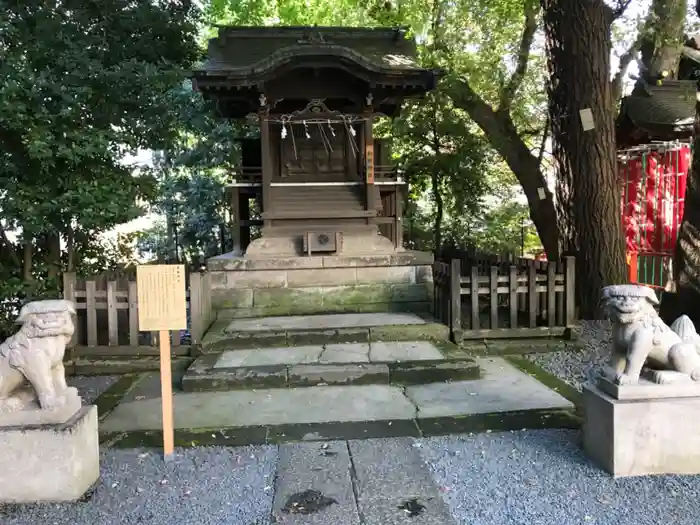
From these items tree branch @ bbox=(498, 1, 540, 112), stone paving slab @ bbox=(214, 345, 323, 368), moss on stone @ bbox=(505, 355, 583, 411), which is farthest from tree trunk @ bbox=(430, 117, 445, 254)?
stone paving slab @ bbox=(214, 345, 323, 368)

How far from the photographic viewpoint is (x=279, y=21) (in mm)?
17562

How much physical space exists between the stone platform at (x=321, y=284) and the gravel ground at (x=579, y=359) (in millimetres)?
2237

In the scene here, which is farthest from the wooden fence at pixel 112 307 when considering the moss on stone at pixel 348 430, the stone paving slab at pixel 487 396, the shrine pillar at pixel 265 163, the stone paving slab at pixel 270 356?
the stone paving slab at pixel 487 396

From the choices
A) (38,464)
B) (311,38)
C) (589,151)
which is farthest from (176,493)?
(589,151)

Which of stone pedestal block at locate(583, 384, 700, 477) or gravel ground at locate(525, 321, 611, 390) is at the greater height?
stone pedestal block at locate(583, 384, 700, 477)

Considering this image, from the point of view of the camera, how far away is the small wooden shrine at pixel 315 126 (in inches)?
347

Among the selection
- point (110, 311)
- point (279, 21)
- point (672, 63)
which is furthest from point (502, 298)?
point (279, 21)

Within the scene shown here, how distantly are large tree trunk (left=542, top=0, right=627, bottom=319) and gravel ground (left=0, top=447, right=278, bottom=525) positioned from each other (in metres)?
6.85

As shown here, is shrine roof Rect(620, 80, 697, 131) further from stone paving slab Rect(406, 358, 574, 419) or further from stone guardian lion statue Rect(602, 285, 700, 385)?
stone guardian lion statue Rect(602, 285, 700, 385)

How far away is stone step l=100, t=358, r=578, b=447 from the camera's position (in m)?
4.41

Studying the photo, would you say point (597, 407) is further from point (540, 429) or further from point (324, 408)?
point (324, 408)

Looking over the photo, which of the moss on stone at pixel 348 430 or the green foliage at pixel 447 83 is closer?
the moss on stone at pixel 348 430

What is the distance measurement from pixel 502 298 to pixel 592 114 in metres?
3.43

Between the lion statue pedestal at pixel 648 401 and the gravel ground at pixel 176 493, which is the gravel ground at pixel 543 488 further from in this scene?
the gravel ground at pixel 176 493
